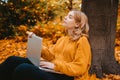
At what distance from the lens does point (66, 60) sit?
4570 mm

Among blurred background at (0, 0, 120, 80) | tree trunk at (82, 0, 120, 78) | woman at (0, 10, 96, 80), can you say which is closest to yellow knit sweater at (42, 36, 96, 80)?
woman at (0, 10, 96, 80)

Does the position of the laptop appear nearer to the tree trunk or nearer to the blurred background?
the tree trunk

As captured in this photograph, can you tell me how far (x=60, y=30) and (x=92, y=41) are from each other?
297 centimetres

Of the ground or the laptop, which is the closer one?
the laptop

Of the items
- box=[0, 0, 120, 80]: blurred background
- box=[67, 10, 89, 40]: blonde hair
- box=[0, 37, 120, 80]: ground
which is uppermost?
box=[67, 10, 89, 40]: blonde hair

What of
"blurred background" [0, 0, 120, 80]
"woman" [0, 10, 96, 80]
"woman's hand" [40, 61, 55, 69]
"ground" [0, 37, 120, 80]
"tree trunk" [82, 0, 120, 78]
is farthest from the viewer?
"blurred background" [0, 0, 120, 80]

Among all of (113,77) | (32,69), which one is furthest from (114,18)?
(32,69)

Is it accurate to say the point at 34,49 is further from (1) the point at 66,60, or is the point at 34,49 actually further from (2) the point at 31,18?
(2) the point at 31,18

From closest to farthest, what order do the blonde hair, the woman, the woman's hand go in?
the woman < the woman's hand < the blonde hair

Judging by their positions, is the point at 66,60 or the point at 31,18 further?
the point at 31,18

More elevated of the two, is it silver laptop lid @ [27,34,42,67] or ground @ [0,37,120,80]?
silver laptop lid @ [27,34,42,67]

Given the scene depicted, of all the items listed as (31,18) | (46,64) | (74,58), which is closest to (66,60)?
(74,58)

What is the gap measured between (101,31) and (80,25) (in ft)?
7.31

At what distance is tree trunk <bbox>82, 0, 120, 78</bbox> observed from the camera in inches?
263
